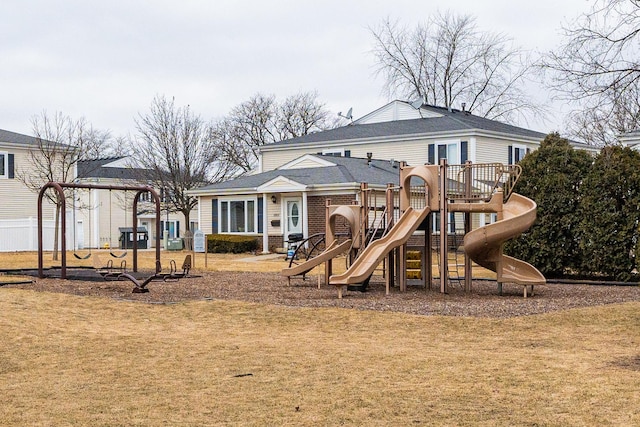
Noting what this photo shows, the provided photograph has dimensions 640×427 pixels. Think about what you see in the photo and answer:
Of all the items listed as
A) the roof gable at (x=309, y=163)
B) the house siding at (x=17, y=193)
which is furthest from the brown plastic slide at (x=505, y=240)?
the house siding at (x=17, y=193)

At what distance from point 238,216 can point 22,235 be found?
33.0ft

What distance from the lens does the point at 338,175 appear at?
121ft

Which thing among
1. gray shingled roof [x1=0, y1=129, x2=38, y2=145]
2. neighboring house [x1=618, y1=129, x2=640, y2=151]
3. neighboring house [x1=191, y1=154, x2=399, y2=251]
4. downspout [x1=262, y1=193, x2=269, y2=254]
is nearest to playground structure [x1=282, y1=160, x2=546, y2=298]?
neighboring house [x1=618, y1=129, x2=640, y2=151]

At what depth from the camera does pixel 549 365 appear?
10.2 metres

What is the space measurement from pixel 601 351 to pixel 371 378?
360 centimetres

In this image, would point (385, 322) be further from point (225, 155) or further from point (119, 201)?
point (225, 155)

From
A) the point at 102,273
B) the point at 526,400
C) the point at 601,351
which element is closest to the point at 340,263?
the point at 102,273

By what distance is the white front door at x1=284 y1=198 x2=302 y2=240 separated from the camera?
1473 inches

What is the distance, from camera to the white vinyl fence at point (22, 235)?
4056 centimetres

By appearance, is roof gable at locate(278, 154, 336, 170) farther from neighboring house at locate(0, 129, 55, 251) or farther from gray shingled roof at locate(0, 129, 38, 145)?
gray shingled roof at locate(0, 129, 38, 145)

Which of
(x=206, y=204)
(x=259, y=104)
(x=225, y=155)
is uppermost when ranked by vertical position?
(x=259, y=104)

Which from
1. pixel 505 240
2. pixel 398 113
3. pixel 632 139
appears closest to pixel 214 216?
pixel 398 113

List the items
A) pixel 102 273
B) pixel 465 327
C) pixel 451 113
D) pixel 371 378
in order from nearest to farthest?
pixel 371 378 < pixel 465 327 < pixel 102 273 < pixel 451 113

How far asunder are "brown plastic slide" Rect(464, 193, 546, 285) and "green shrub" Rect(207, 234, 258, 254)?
19.5 m
